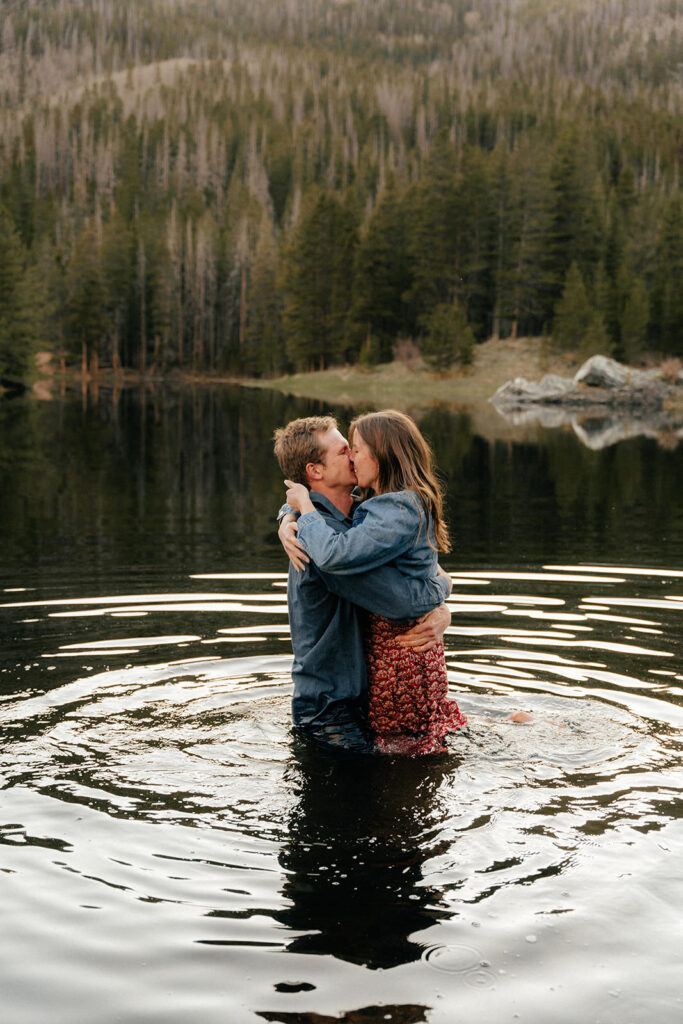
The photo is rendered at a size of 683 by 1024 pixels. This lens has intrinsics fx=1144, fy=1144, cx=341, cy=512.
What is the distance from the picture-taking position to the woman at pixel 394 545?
244 inches

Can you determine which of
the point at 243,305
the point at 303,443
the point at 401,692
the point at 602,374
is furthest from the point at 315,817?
the point at 243,305

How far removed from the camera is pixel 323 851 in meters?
5.44

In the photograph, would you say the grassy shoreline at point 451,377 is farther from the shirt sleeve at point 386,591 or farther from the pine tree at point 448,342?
the shirt sleeve at point 386,591

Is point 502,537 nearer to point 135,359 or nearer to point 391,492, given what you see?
point 391,492

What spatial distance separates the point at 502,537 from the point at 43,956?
11874mm

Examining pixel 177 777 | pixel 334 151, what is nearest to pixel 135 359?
pixel 334 151

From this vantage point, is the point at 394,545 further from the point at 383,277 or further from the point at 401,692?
the point at 383,277

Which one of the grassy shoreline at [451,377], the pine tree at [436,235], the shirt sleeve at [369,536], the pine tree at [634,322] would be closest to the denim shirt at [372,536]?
the shirt sleeve at [369,536]

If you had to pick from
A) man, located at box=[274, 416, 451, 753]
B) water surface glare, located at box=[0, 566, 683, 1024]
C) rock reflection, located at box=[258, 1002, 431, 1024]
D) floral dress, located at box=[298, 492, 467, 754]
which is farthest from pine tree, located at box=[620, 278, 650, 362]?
rock reflection, located at box=[258, 1002, 431, 1024]

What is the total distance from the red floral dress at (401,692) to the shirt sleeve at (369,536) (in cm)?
65

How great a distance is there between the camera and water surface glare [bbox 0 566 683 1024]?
4211mm

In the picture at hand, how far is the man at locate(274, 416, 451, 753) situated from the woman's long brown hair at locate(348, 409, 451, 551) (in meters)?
0.32

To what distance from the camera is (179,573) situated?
1290 centimetres

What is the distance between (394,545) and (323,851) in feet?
5.47
